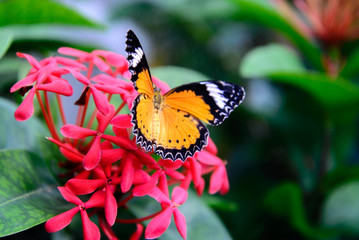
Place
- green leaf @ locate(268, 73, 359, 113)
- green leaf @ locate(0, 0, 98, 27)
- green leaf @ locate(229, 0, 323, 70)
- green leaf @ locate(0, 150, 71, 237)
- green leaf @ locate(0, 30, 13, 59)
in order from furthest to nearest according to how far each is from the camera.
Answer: green leaf @ locate(229, 0, 323, 70)
green leaf @ locate(268, 73, 359, 113)
green leaf @ locate(0, 0, 98, 27)
green leaf @ locate(0, 30, 13, 59)
green leaf @ locate(0, 150, 71, 237)

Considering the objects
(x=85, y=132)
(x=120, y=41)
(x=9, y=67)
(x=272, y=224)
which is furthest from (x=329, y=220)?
(x=120, y=41)

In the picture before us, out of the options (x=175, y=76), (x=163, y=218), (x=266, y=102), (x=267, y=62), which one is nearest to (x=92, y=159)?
(x=163, y=218)

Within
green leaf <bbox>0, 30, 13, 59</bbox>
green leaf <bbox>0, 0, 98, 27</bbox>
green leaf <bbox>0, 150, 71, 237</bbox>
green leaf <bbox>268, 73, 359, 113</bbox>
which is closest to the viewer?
green leaf <bbox>0, 150, 71, 237</bbox>

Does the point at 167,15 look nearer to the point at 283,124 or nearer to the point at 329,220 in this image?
the point at 283,124

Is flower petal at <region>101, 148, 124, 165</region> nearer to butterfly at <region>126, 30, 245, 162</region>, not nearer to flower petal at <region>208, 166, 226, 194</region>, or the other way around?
butterfly at <region>126, 30, 245, 162</region>

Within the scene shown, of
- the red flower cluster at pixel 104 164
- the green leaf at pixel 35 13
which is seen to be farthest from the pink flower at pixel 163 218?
→ the green leaf at pixel 35 13

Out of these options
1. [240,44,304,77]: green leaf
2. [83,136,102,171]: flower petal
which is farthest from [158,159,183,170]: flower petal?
[240,44,304,77]: green leaf

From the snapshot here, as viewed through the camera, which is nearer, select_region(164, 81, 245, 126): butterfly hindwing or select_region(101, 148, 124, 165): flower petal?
select_region(101, 148, 124, 165): flower petal

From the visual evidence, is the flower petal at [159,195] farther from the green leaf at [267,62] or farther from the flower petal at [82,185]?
the green leaf at [267,62]
